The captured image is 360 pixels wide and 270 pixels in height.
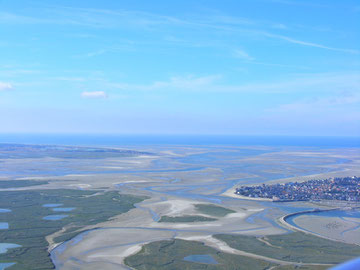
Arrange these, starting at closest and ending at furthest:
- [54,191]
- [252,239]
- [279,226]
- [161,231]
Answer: [252,239]
[161,231]
[279,226]
[54,191]

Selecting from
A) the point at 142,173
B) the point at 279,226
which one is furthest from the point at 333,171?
the point at 279,226

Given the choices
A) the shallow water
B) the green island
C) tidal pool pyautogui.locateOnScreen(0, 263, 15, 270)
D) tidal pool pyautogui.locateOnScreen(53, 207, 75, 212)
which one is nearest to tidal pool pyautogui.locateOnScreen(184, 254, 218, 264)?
the green island

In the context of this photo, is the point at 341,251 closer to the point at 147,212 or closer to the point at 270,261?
the point at 270,261

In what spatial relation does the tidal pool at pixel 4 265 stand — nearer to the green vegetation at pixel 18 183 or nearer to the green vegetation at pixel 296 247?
the green vegetation at pixel 296 247

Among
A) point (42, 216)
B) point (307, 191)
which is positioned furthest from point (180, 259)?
point (307, 191)

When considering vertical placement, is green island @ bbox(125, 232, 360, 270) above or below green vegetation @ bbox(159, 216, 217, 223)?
below

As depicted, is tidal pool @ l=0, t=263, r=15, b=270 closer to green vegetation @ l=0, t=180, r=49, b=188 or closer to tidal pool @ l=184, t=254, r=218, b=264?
tidal pool @ l=184, t=254, r=218, b=264

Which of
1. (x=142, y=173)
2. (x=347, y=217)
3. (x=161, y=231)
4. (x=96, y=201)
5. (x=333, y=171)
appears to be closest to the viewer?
(x=161, y=231)
